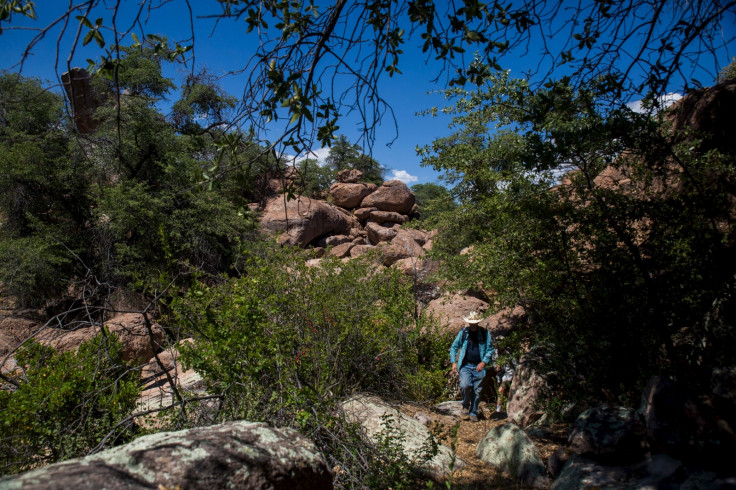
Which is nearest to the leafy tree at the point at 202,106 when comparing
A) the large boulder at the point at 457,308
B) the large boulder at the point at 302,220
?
the large boulder at the point at 302,220

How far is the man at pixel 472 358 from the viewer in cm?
603

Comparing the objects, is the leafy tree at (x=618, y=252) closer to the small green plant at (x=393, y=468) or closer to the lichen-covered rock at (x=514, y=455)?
the lichen-covered rock at (x=514, y=455)

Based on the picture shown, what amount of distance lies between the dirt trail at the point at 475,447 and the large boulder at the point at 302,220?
38.5 feet

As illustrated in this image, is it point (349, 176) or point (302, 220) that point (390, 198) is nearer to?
point (349, 176)

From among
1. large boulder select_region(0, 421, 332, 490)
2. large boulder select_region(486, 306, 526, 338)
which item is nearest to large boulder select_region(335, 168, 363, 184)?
large boulder select_region(486, 306, 526, 338)

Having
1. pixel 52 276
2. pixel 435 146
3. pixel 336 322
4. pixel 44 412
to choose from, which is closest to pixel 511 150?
pixel 435 146

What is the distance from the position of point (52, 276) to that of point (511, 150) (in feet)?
44.0

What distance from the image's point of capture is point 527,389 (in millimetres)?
5402

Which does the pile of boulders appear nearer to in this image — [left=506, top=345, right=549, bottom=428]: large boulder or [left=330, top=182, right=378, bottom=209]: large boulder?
[left=330, top=182, right=378, bottom=209]: large boulder

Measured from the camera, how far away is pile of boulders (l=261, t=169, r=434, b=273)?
57.7 feet

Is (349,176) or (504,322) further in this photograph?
(349,176)

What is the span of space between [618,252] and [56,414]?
570 centimetres

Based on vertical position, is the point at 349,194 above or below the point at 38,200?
above

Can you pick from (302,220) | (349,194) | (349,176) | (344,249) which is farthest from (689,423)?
(349,176)
